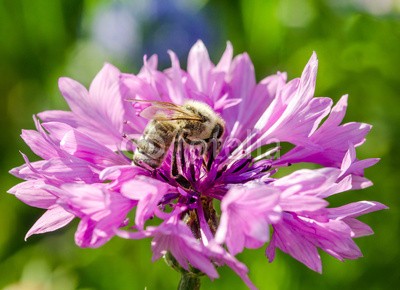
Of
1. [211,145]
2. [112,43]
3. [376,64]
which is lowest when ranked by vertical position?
[211,145]

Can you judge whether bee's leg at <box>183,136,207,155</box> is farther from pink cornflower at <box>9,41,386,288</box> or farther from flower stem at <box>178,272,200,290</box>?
flower stem at <box>178,272,200,290</box>

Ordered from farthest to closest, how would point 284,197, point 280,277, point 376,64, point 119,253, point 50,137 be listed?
1. point 376,64
2. point 119,253
3. point 280,277
4. point 50,137
5. point 284,197

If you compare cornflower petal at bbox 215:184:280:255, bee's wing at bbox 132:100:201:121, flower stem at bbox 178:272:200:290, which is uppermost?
bee's wing at bbox 132:100:201:121

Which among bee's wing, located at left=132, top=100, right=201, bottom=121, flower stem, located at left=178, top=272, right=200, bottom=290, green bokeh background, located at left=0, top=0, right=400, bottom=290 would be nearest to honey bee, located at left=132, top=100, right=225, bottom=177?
bee's wing, located at left=132, top=100, right=201, bottom=121

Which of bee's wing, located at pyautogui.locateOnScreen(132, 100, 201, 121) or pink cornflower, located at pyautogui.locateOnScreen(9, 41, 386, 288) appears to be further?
bee's wing, located at pyautogui.locateOnScreen(132, 100, 201, 121)

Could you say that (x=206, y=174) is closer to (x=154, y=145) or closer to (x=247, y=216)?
(x=154, y=145)

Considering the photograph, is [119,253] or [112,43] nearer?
[119,253]

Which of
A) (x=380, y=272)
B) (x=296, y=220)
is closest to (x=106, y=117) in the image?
(x=296, y=220)

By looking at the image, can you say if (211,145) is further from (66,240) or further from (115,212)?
(66,240)
